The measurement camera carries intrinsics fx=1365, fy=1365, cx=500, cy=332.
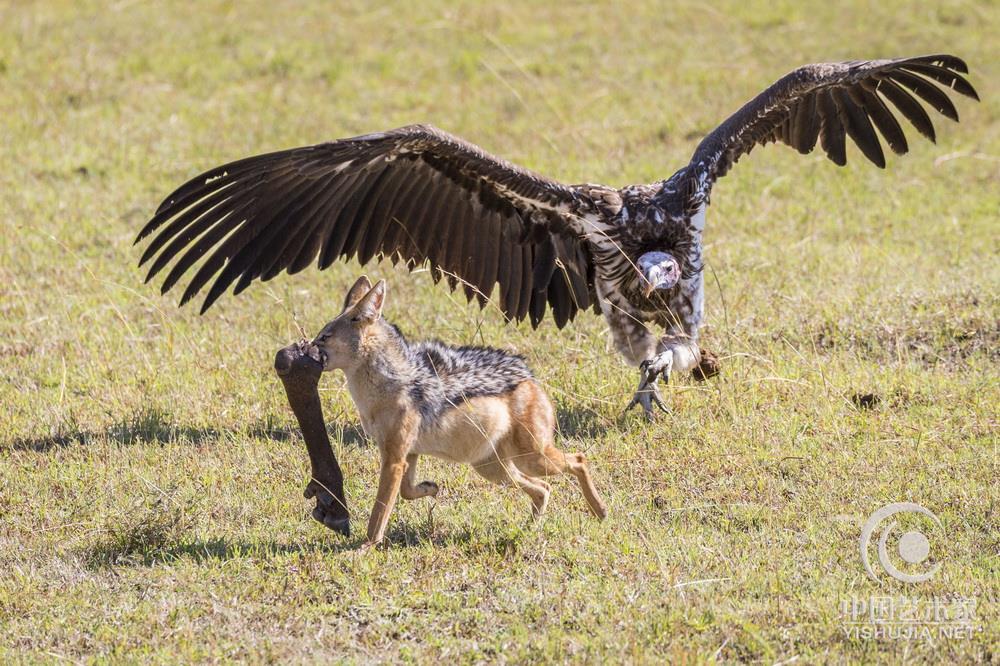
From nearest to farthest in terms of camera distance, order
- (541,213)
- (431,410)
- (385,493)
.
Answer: (385,493), (431,410), (541,213)

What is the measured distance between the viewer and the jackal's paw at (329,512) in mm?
5875

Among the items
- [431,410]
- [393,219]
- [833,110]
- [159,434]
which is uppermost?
[833,110]

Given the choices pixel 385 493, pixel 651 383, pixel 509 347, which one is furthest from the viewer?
pixel 509 347

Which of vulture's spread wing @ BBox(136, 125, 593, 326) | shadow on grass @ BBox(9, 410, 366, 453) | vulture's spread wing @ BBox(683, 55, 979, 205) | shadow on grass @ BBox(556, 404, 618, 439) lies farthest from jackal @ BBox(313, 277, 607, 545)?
vulture's spread wing @ BBox(683, 55, 979, 205)

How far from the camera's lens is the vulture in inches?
270

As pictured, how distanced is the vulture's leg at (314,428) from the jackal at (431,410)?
0.09 m

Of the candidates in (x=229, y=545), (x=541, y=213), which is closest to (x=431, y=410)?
(x=229, y=545)

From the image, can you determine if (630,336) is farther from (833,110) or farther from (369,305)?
(369,305)

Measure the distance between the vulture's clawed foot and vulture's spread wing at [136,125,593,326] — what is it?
675 millimetres

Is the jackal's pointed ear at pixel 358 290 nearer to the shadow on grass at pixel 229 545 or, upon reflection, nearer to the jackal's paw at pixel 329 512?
the jackal's paw at pixel 329 512

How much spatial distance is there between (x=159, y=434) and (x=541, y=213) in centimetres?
239

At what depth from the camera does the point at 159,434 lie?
7.34 m

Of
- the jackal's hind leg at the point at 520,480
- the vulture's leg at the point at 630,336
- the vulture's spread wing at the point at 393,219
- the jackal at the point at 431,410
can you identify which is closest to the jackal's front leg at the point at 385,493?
the jackal at the point at 431,410

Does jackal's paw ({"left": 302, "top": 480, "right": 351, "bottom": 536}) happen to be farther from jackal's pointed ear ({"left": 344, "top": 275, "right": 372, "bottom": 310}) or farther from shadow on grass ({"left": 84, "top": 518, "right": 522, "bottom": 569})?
jackal's pointed ear ({"left": 344, "top": 275, "right": 372, "bottom": 310})
